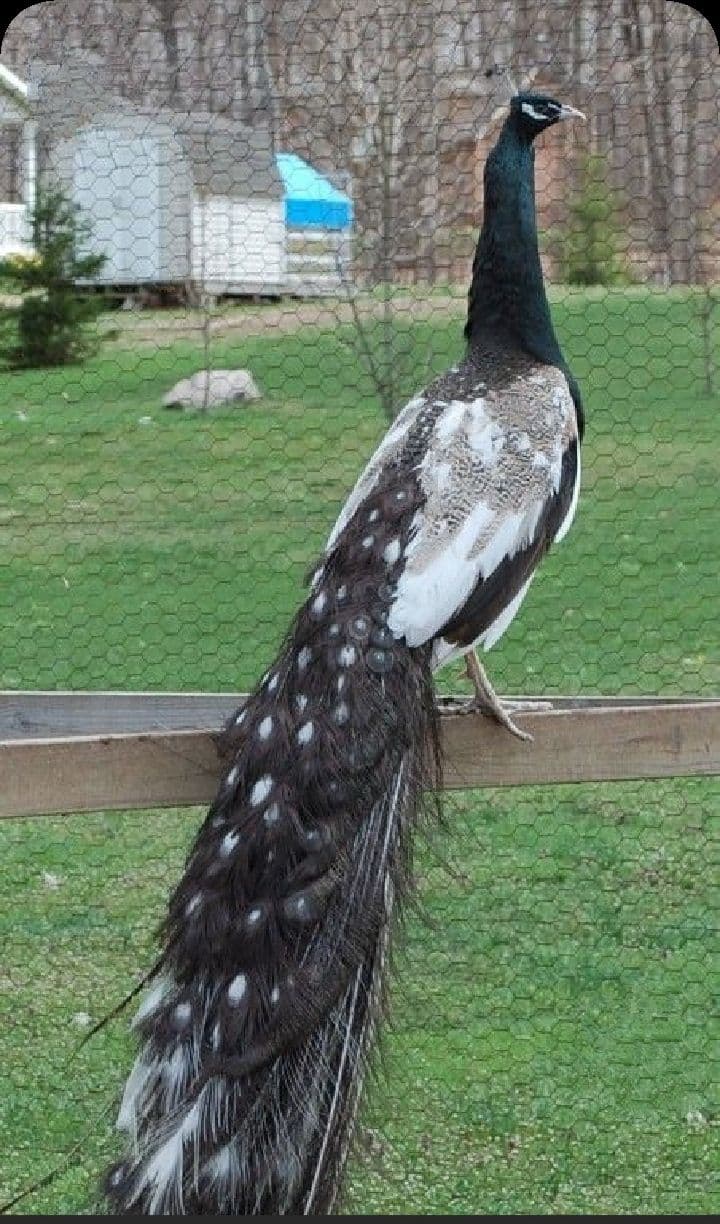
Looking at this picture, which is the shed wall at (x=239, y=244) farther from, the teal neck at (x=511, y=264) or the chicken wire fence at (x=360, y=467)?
the teal neck at (x=511, y=264)

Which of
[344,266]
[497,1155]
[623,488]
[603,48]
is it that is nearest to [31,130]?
[344,266]

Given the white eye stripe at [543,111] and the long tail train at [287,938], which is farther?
the white eye stripe at [543,111]

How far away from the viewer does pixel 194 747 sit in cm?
261

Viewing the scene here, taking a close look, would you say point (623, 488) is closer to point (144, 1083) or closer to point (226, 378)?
point (226, 378)

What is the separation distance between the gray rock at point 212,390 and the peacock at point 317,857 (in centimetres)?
318

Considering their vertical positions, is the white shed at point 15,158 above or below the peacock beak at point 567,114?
below

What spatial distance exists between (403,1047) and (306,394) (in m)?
3.20

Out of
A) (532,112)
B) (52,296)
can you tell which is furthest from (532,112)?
(52,296)

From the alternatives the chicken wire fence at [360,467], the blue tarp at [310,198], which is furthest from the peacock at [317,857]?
the blue tarp at [310,198]

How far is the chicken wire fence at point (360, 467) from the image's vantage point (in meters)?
3.49

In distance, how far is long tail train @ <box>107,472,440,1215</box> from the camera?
240 centimetres

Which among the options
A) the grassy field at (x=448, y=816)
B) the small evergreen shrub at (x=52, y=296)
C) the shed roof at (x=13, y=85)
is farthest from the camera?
the small evergreen shrub at (x=52, y=296)


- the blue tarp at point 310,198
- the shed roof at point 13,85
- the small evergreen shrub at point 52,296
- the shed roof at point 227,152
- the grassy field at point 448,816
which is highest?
the shed roof at point 13,85

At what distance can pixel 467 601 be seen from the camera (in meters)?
2.75
